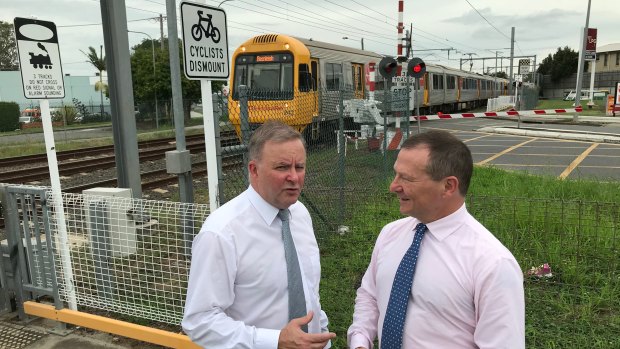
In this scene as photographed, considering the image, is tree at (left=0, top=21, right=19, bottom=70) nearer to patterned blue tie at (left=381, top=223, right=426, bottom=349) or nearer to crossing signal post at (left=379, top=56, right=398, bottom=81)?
crossing signal post at (left=379, top=56, right=398, bottom=81)

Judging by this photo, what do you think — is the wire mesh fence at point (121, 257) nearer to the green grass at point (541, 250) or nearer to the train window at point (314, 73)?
the green grass at point (541, 250)

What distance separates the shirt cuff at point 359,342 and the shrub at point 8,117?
128ft

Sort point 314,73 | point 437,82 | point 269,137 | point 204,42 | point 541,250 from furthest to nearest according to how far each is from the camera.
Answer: point 437,82 < point 314,73 < point 541,250 < point 204,42 < point 269,137

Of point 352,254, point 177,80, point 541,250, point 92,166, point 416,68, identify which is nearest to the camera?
point 541,250

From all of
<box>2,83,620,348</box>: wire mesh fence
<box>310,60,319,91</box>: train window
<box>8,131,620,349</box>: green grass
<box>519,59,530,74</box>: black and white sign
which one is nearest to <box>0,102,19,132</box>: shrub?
<box>310,60,319,91</box>: train window

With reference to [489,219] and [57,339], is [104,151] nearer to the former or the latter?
[57,339]

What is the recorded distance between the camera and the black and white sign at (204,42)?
3236 millimetres

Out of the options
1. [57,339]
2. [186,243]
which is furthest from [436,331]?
[57,339]

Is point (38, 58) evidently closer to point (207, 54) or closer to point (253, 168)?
point (207, 54)

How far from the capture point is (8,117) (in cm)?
3425

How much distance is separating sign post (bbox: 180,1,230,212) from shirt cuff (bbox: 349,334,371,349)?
1.90 metres

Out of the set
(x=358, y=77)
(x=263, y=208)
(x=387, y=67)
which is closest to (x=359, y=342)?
(x=263, y=208)

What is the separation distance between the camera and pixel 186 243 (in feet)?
12.3

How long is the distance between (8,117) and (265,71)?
28952mm
